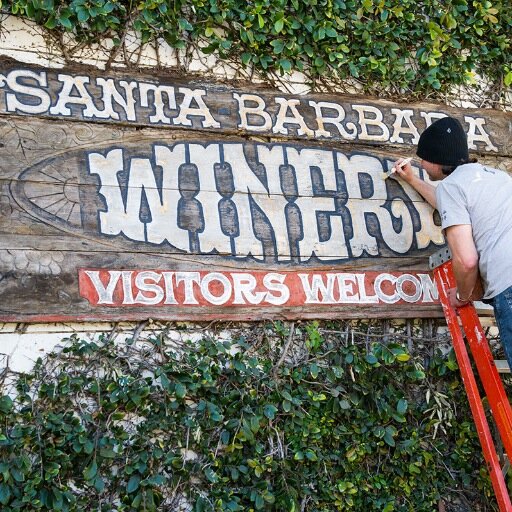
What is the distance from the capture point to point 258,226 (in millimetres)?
4512

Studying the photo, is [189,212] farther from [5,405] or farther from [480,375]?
[480,375]

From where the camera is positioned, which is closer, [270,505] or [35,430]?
[35,430]

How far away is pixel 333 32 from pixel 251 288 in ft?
5.84

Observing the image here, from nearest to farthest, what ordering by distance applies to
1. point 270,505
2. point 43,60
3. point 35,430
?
point 35,430 → point 270,505 → point 43,60

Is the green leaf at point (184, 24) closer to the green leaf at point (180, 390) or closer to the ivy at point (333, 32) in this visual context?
the ivy at point (333, 32)

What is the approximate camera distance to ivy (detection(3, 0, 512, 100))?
448 centimetres

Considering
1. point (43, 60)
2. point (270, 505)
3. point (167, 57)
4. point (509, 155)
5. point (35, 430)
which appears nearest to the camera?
point (35, 430)

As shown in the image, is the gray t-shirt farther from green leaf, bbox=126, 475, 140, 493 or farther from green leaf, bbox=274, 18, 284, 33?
green leaf, bbox=126, 475, 140, 493

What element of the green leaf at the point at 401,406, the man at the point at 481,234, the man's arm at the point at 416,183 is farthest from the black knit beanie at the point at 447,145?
the green leaf at the point at 401,406

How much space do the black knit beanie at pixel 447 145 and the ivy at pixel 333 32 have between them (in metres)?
1.01

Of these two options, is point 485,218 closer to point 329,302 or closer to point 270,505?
point 329,302

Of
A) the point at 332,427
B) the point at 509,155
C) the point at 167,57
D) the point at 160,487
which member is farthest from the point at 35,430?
the point at 509,155

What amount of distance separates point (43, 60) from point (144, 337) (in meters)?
1.70

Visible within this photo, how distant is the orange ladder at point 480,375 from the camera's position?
3904mm
